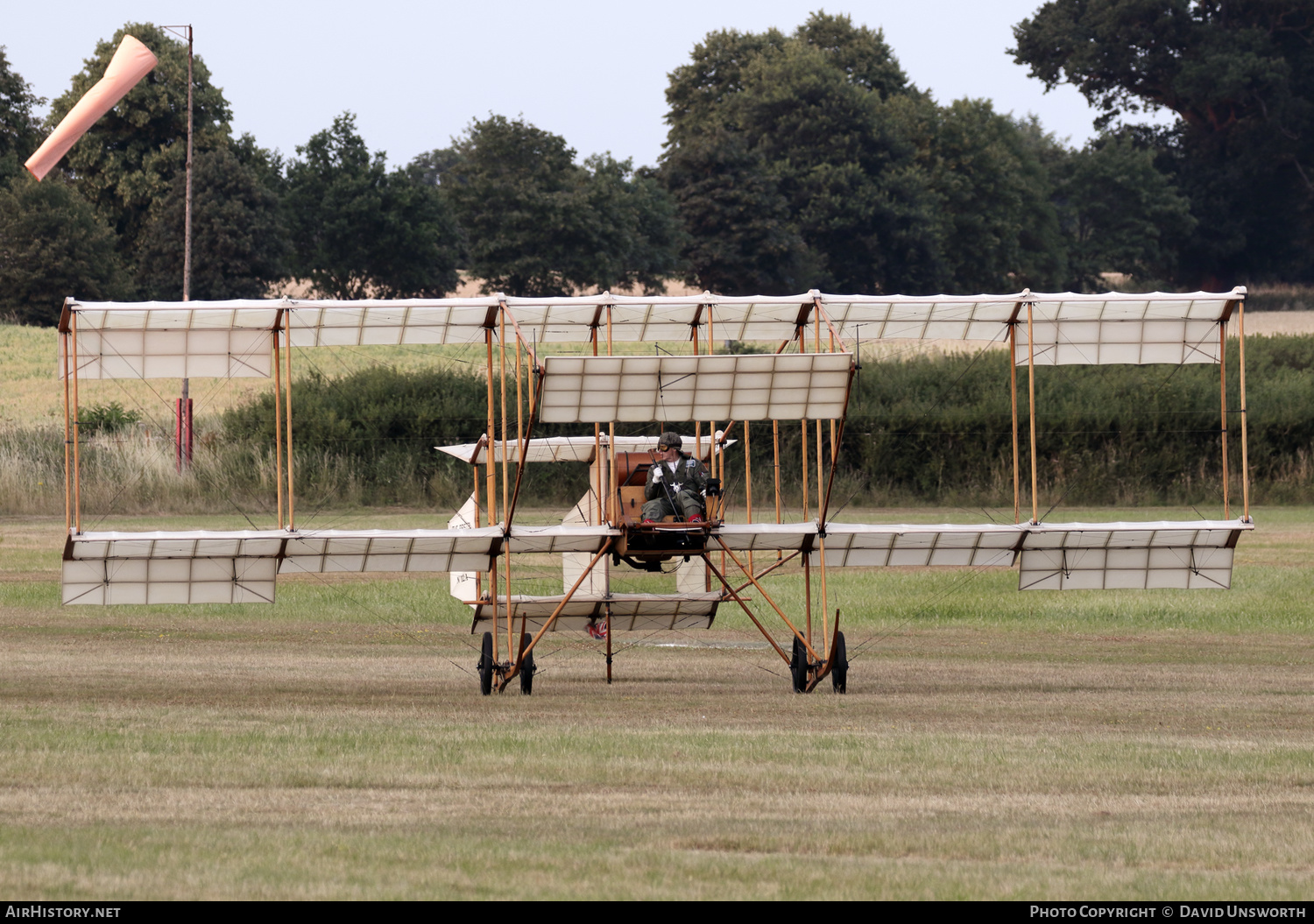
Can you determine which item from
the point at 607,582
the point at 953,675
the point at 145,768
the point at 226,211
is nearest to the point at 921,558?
the point at 953,675

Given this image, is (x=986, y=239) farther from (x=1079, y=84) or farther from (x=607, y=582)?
(x=607, y=582)

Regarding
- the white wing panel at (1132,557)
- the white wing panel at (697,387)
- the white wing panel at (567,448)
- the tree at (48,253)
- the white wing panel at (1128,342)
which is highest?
the tree at (48,253)

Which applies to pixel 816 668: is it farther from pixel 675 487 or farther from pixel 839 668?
pixel 675 487

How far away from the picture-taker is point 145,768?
8773 millimetres

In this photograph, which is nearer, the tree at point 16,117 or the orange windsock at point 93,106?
the orange windsock at point 93,106

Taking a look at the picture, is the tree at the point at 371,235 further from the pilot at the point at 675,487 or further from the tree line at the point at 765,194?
the pilot at the point at 675,487

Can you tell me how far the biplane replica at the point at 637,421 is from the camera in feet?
40.0

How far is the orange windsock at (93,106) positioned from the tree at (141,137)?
55.3 meters

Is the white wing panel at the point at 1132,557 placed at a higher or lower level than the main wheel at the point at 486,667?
higher

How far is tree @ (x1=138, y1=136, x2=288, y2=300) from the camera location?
240ft

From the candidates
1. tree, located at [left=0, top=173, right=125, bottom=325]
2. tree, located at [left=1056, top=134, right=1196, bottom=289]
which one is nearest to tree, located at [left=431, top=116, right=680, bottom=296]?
tree, located at [left=0, top=173, right=125, bottom=325]

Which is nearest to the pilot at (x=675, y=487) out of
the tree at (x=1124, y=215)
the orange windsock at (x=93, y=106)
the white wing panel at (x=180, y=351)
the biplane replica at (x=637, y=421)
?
the biplane replica at (x=637, y=421)

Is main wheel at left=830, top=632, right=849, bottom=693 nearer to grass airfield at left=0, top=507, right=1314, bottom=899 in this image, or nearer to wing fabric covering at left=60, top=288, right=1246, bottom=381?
grass airfield at left=0, top=507, right=1314, bottom=899

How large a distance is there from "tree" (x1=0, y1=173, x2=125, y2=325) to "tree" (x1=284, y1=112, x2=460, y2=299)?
9853 mm
